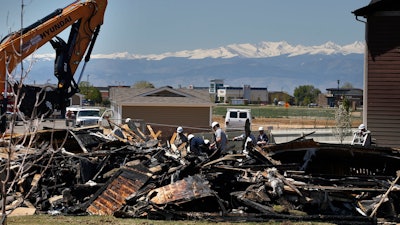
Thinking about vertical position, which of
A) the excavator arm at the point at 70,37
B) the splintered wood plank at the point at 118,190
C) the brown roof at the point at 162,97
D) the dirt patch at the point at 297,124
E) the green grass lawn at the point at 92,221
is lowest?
the dirt patch at the point at 297,124

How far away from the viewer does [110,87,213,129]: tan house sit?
144ft

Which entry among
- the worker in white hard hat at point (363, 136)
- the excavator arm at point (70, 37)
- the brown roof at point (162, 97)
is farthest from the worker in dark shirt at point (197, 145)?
the brown roof at point (162, 97)

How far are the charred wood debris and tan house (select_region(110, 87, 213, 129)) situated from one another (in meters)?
25.3

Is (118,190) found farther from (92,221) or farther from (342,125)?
(342,125)

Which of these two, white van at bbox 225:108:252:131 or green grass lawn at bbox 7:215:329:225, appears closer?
green grass lawn at bbox 7:215:329:225

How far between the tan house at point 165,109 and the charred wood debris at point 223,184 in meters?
25.3

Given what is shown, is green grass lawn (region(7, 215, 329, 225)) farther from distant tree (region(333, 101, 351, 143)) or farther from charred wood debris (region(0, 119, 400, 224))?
distant tree (region(333, 101, 351, 143))

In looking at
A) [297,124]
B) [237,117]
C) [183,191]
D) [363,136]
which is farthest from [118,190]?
[297,124]

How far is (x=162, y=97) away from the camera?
4569cm

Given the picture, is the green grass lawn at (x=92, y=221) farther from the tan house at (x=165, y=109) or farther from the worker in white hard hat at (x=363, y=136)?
the tan house at (x=165, y=109)

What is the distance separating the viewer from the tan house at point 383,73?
77.8ft

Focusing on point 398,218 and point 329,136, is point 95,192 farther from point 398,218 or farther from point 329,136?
point 329,136

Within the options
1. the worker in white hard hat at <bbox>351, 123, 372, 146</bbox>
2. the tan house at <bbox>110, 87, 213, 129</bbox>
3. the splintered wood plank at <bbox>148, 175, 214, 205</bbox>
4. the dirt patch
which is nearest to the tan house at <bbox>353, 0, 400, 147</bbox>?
the worker in white hard hat at <bbox>351, 123, 372, 146</bbox>

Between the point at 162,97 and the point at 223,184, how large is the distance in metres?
30.5
